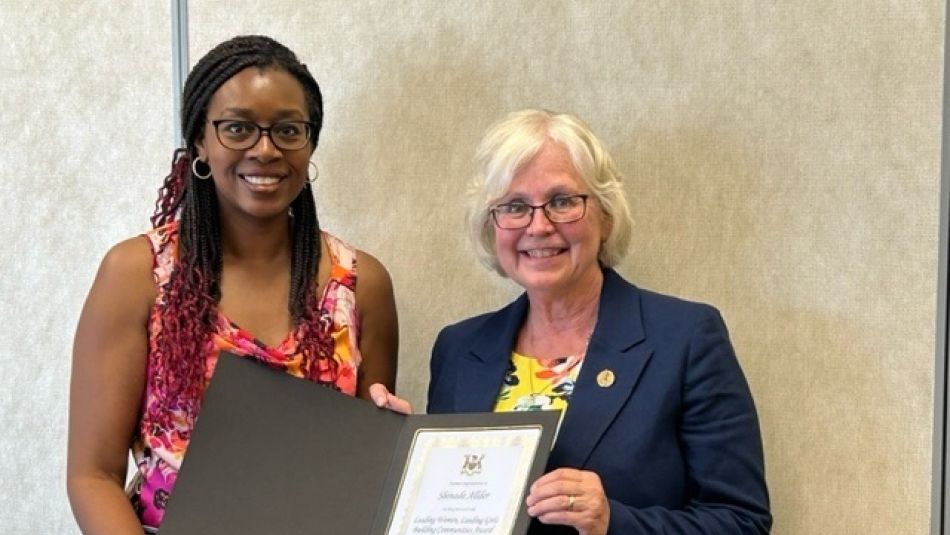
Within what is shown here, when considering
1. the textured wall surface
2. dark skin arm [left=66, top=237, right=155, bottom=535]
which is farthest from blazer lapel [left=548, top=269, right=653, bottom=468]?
dark skin arm [left=66, top=237, right=155, bottom=535]

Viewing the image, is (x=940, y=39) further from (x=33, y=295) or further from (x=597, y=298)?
(x=33, y=295)

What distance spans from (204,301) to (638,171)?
31.6 inches

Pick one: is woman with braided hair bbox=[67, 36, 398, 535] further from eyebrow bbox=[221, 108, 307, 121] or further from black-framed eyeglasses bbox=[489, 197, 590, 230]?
black-framed eyeglasses bbox=[489, 197, 590, 230]

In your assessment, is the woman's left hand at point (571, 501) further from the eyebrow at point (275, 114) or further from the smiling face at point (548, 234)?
the eyebrow at point (275, 114)

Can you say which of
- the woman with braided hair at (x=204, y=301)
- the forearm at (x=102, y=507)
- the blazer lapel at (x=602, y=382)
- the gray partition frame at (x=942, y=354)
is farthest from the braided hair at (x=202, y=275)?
the gray partition frame at (x=942, y=354)

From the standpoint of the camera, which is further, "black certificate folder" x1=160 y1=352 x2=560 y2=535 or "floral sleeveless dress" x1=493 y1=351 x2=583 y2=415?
"floral sleeveless dress" x1=493 y1=351 x2=583 y2=415

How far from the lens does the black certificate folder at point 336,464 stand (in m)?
1.38

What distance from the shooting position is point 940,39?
1.78 meters

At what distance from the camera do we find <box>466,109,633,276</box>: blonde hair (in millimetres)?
1609

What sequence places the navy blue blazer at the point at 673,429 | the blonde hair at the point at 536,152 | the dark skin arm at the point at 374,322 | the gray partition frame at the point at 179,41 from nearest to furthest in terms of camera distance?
the navy blue blazer at the point at 673,429 < the blonde hair at the point at 536,152 < the dark skin arm at the point at 374,322 < the gray partition frame at the point at 179,41

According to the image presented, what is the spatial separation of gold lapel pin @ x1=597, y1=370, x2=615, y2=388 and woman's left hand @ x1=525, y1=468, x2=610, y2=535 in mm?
180

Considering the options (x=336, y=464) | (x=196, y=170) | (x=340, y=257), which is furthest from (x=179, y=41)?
(x=336, y=464)

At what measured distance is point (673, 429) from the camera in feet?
5.04

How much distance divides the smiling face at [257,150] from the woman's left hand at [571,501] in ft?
1.97
